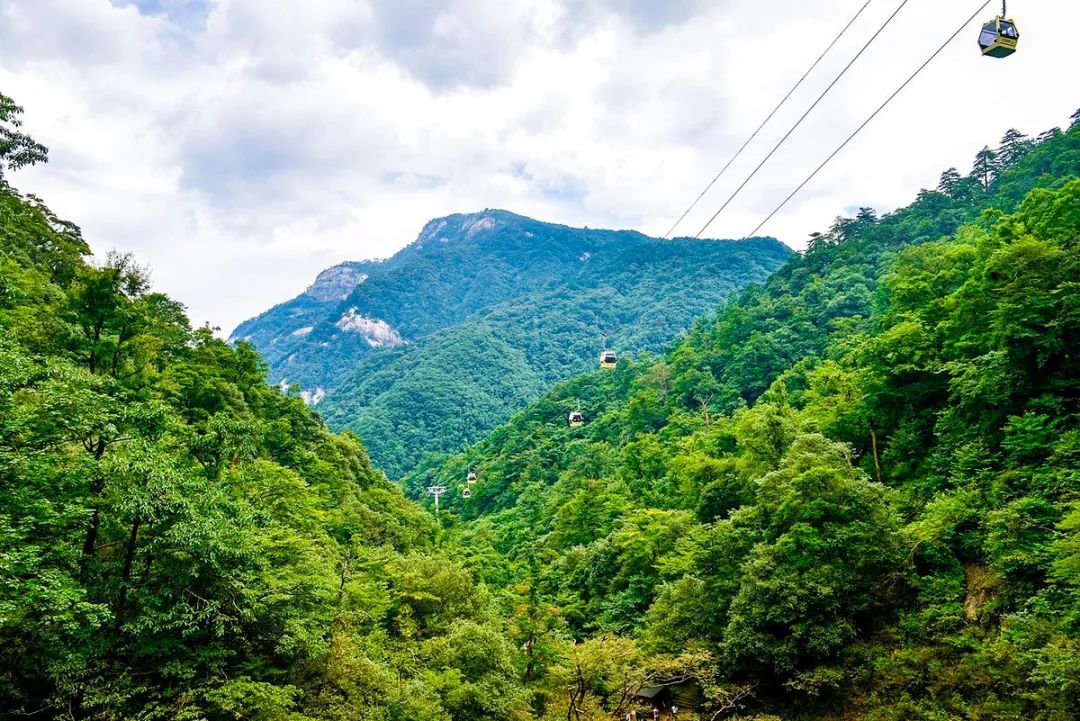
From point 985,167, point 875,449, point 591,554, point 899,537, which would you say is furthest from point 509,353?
point 899,537

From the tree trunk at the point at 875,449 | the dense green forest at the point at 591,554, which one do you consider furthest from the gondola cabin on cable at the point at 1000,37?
the tree trunk at the point at 875,449

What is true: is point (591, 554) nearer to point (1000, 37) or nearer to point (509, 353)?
point (1000, 37)

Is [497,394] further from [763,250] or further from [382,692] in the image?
[382,692]

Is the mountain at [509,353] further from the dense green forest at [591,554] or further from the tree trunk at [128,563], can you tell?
the tree trunk at [128,563]

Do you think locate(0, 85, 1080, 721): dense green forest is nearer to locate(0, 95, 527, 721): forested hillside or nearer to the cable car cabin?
locate(0, 95, 527, 721): forested hillside

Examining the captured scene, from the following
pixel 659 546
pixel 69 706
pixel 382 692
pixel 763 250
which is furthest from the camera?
pixel 763 250

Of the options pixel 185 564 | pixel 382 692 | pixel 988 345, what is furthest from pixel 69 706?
pixel 988 345

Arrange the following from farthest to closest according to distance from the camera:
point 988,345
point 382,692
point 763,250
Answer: point 763,250, point 988,345, point 382,692

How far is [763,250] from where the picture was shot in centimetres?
18950

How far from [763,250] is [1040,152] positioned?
134 m

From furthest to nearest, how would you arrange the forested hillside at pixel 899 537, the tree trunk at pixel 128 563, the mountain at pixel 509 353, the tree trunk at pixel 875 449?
the mountain at pixel 509 353, the tree trunk at pixel 875 449, the forested hillside at pixel 899 537, the tree trunk at pixel 128 563

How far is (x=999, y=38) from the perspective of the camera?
8.05 meters

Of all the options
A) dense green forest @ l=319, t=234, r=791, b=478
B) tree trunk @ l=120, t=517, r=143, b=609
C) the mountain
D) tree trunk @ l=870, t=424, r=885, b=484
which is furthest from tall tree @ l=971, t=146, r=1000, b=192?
tree trunk @ l=120, t=517, r=143, b=609

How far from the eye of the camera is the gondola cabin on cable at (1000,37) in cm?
805
